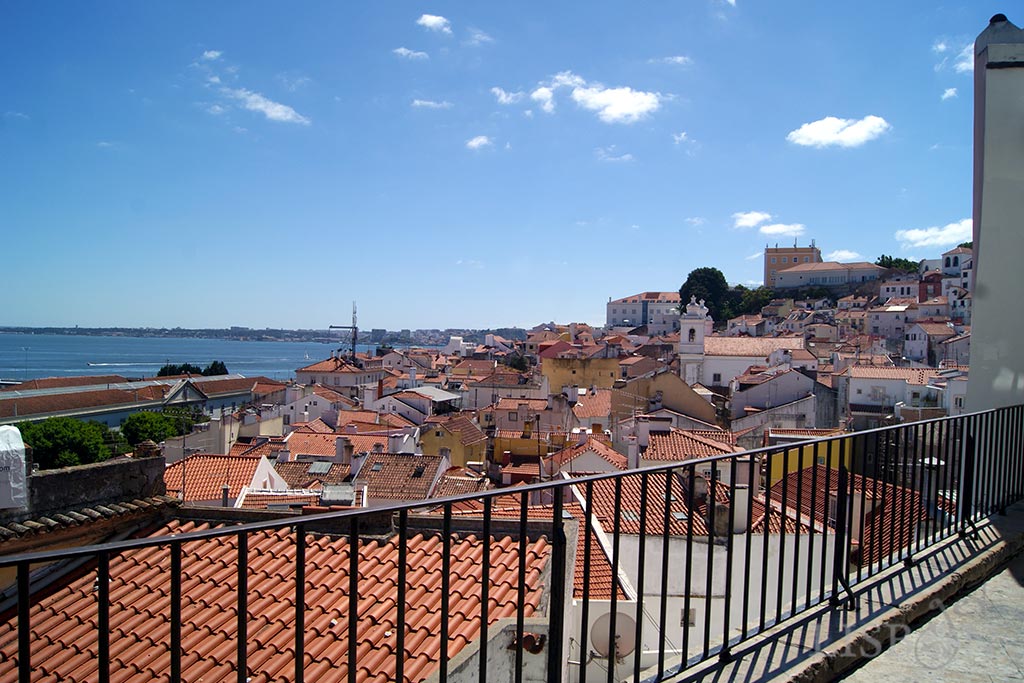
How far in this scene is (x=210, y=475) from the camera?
16344 mm

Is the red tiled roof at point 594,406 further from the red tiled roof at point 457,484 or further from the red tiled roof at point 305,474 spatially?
the red tiled roof at point 305,474

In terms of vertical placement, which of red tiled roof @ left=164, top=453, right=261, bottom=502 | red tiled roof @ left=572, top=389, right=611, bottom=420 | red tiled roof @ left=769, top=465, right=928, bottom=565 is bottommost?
red tiled roof @ left=572, top=389, right=611, bottom=420

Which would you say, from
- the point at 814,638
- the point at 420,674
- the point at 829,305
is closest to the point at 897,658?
the point at 814,638

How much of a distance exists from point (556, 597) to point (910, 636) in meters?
1.97

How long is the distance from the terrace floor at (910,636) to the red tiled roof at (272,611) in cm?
157

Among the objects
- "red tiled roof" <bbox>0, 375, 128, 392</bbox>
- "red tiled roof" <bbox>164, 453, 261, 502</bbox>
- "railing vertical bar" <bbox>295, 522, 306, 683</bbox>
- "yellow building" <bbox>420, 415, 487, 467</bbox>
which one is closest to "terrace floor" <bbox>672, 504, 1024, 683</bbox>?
"railing vertical bar" <bbox>295, 522, 306, 683</bbox>

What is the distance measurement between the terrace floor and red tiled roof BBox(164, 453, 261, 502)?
13.1 m

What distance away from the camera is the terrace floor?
2947 millimetres

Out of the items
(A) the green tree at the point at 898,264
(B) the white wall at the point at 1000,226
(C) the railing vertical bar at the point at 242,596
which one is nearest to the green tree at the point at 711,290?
(A) the green tree at the point at 898,264

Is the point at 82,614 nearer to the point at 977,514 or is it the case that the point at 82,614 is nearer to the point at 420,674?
the point at 420,674

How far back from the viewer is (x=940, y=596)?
12.1 ft

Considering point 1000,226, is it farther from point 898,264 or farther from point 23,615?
point 898,264

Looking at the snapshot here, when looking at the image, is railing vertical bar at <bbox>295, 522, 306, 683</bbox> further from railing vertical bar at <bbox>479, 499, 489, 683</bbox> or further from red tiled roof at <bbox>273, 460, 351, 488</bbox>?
red tiled roof at <bbox>273, 460, 351, 488</bbox>

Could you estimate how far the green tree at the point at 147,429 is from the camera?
42062 mm
